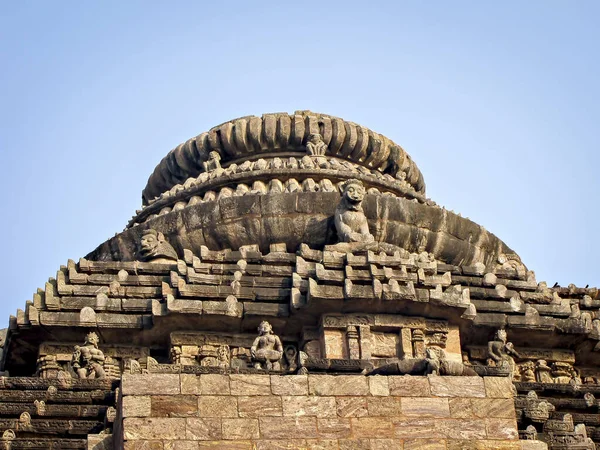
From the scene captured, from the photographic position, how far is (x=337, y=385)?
79.3 ft

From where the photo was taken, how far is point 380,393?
79.4 feet

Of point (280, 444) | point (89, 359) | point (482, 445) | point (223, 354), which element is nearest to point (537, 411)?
point (482, 445)

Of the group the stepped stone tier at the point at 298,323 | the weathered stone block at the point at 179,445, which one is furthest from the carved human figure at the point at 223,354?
the weathered stone block at the point at 179,445

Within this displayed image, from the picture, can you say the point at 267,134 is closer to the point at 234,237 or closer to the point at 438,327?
the point at 234,237

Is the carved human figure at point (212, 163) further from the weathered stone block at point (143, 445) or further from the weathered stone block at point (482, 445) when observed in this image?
the weathered stone block at point (143, 445)

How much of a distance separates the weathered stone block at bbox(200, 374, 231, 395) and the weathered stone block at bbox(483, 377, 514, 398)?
3475mm

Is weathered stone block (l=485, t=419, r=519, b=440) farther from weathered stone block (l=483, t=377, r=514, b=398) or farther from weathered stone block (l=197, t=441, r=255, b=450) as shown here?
weathered stone block (l=197, t=441, r=255, b=450)

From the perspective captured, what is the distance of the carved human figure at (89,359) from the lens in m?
29.0

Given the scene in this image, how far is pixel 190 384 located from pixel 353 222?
9636 millimetres

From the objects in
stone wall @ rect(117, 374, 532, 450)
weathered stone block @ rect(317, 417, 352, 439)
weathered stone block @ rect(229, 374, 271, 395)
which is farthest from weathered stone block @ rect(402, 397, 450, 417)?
weathered stone block @ rect(229, 374, 271, 395)

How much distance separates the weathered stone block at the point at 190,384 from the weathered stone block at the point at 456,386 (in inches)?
122

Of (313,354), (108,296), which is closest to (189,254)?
(108,296)

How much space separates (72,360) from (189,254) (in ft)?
12.3

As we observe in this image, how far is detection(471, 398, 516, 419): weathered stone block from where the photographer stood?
2431cm
